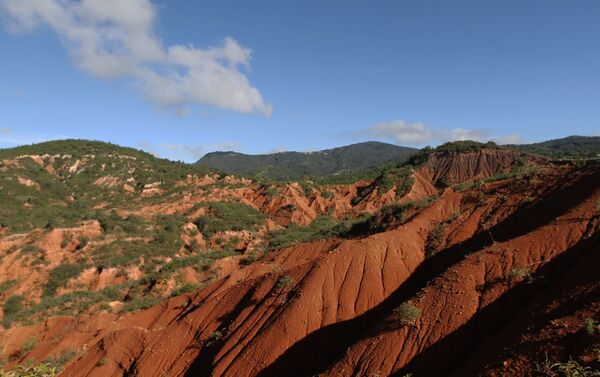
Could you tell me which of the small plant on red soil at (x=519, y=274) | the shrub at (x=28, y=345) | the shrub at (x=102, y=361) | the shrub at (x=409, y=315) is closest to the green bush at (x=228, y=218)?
the shrub at (x=28, y=345)

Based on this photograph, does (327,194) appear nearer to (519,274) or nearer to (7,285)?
(7,285)

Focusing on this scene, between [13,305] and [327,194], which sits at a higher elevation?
[327,194]

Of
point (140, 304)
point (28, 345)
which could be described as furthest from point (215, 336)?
point (28, 345)

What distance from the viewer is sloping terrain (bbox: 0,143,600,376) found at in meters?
10.3

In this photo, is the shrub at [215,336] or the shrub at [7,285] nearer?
the shrub at [215,336]

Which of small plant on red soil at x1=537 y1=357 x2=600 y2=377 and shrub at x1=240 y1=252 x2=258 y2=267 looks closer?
small plant on red soil at x1=537 y1=357 x2=600 y2=377

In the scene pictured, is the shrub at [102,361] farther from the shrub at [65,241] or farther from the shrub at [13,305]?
the shrub at [65,241]

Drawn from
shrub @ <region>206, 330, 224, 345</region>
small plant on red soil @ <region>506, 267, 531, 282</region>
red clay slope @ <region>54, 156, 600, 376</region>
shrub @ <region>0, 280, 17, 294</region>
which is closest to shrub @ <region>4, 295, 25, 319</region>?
shrub @ <region>0, 280, 17, 294</region>

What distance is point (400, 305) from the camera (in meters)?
14.0

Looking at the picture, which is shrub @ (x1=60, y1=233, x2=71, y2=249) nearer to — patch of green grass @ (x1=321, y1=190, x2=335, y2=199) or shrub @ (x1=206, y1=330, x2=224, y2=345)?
shrub @ (x1=206, y1=330, x2=224, y2=345)

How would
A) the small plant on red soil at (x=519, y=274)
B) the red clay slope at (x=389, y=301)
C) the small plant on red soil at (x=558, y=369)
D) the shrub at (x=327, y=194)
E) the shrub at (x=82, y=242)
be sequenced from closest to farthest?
the small plant on red soil at (x=558, y=369), the red clay slope at (x=389, y=301), the small plant on red soil at (x=519, y=274), the shrub at (x=82, y=242), the shrub at (x=327, y=194)

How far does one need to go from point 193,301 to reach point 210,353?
6.21 metres

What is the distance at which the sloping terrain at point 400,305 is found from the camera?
33.7 ft

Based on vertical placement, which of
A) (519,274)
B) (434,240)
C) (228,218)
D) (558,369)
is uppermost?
(434,240)
